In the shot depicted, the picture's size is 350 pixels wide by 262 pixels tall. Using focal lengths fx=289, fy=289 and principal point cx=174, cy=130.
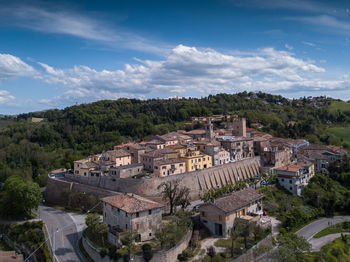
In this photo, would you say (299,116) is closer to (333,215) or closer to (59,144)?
(333,215)

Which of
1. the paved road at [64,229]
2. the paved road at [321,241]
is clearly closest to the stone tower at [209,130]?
the paved road at [321,241]

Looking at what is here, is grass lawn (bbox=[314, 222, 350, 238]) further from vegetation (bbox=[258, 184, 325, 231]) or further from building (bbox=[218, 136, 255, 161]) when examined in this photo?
building (bbox=[218, 136, 255, 161])

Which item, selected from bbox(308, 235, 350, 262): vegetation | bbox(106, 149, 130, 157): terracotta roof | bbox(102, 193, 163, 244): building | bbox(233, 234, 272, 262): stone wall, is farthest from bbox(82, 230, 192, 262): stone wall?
bbox(106, 149, 130, 157): terracotta roof

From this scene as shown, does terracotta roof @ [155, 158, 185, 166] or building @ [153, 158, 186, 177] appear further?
terracotta roof @ [155, 158, 185, 166]

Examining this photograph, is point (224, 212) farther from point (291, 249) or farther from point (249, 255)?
point (291, 249)

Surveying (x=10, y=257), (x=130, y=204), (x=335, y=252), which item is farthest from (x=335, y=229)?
(x=10, y=257)

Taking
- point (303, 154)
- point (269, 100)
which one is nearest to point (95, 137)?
point (303, 154)
